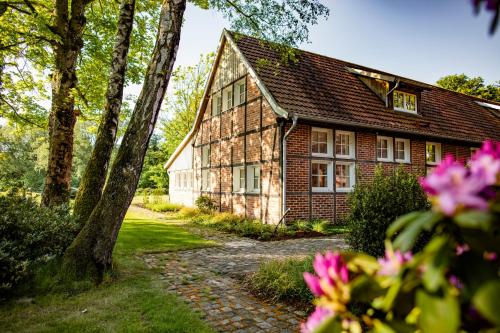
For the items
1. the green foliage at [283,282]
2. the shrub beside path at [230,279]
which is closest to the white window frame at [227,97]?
the shrub beside path at [230,279]

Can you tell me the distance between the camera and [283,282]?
4.99m

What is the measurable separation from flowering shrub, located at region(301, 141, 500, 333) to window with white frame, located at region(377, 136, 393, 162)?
1432cm

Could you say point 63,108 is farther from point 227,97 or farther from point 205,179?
point 205,179

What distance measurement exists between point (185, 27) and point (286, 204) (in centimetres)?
724

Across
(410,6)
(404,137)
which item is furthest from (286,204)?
(410,6)

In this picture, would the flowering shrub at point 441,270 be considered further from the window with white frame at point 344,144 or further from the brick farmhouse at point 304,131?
the window with white frame at point 344,144

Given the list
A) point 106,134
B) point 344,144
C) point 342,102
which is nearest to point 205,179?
point 344,144

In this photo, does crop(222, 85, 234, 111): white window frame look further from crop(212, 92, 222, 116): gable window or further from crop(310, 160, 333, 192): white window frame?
crop(310, 160, 333, 192): white window frame

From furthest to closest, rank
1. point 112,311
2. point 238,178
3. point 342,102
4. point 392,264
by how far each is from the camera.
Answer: point 238,178 < point 342,102 < point 112,311 < point 392,264

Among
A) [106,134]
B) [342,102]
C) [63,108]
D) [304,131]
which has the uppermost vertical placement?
[342,102]

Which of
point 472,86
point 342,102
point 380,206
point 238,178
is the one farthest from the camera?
point 472,86

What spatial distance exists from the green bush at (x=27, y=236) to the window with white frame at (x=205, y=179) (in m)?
11.6

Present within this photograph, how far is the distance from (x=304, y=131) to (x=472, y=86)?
32121 mm

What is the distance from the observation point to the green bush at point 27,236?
4754 millimetres
